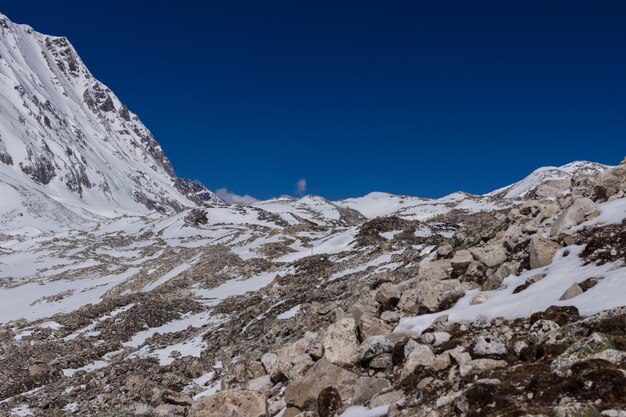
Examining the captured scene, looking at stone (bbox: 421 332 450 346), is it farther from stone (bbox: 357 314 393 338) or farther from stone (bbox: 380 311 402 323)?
stone (bbox: 380 311 402 323)

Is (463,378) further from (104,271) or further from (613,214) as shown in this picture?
(104,271)

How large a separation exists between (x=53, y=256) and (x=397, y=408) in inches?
3768

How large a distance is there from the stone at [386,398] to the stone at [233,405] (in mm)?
2857

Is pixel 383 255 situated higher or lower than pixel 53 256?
lower

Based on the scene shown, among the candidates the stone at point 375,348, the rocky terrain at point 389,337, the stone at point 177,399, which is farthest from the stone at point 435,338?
the stone at point 177,399

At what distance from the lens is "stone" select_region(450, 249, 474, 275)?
44.2 ft

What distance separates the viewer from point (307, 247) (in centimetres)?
5434

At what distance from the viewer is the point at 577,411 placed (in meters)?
5.66

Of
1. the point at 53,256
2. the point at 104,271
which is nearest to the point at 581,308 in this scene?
the point at 104,271

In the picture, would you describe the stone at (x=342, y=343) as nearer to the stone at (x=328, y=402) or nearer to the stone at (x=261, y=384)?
the stone at (x=328, y=402)

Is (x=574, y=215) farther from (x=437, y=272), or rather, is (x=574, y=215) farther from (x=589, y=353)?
(x=589, y=353)

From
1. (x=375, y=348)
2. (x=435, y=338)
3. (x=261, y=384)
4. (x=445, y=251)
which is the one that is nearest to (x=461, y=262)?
(x=445, y=251)

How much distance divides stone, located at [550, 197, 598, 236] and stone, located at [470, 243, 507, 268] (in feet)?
4.49

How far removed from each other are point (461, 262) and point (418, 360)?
5389mm
